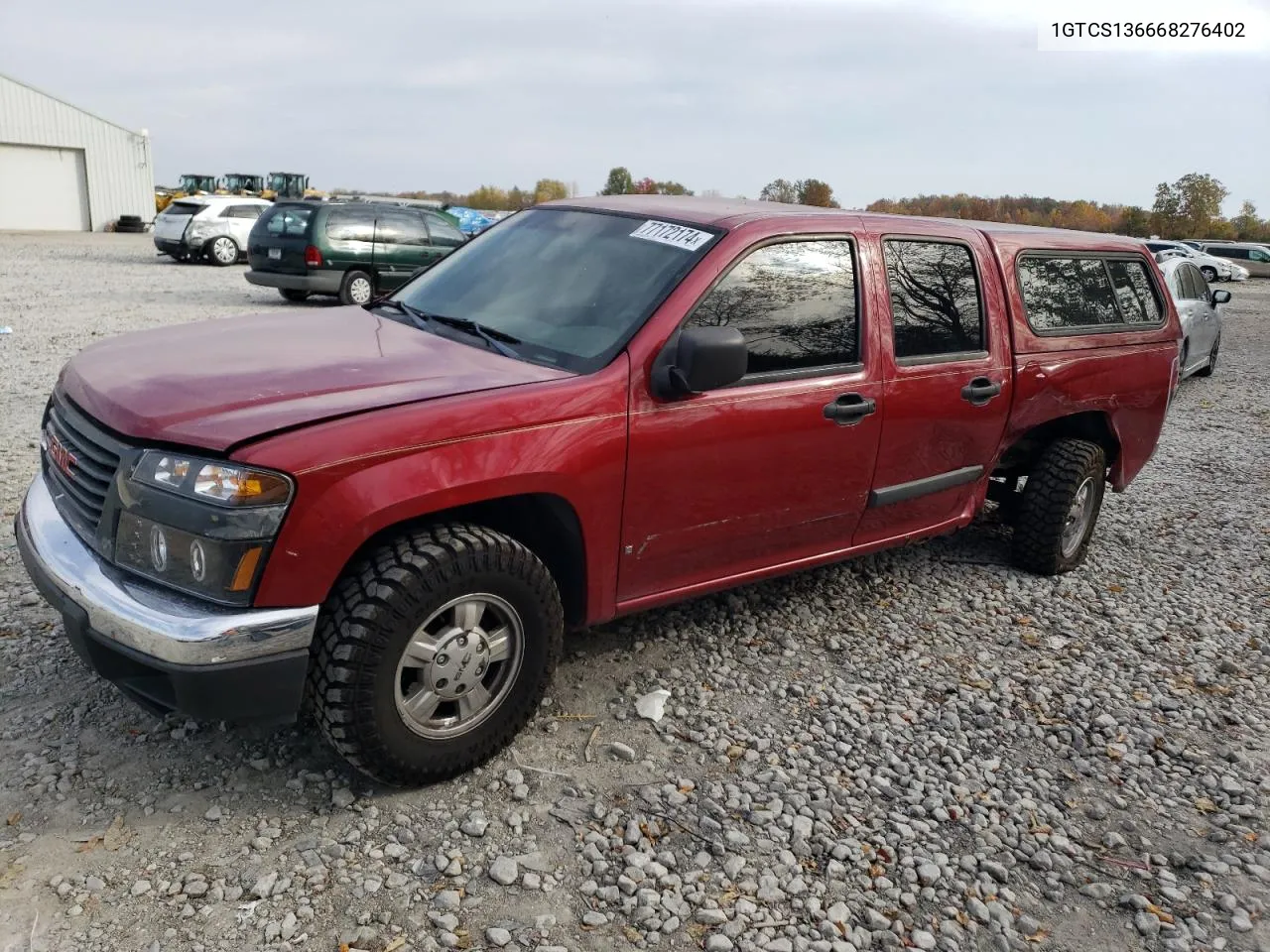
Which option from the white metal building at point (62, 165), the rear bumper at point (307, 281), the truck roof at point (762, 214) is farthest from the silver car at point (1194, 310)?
the white metal building at point (62, 165)

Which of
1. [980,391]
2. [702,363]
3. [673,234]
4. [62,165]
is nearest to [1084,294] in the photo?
[980,391]

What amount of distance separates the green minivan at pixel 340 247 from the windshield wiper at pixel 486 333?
11.0 m

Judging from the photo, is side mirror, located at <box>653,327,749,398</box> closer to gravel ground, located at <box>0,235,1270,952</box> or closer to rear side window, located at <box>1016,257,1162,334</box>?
gravel ground, located at <box>0,235,1270,952</box>

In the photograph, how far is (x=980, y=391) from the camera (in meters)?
4.50

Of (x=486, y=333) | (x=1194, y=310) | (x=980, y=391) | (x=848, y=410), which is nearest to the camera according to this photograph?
(x=486, y=333)

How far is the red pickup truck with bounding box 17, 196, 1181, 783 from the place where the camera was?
2.72 metres

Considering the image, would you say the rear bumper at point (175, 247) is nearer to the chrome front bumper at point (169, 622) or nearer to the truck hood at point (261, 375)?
the truck hood at point (261, 375)

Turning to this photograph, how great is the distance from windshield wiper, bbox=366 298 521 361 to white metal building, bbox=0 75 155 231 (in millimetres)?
35778

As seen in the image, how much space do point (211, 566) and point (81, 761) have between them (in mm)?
1018

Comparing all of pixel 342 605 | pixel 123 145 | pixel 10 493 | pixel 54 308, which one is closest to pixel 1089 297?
pixel 342 605

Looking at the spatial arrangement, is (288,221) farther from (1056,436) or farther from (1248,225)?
(1248,225)

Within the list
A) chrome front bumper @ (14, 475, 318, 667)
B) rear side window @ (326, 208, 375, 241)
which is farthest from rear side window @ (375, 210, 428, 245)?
chrome front bumper @ (14, 475, 318, 667)

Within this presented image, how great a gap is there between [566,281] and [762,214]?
825mm

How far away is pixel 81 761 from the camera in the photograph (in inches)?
124
